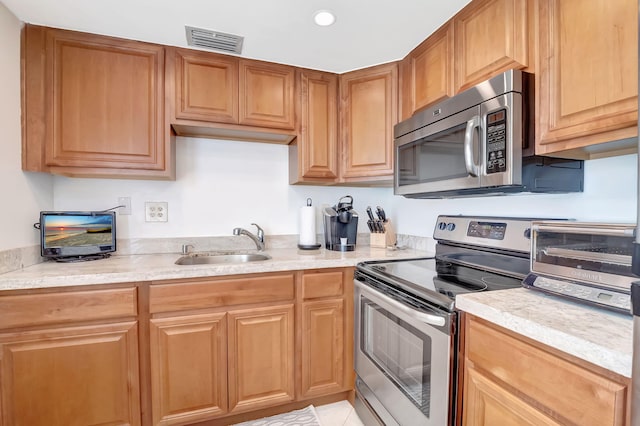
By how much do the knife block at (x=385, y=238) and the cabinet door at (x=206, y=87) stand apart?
4.16 feet

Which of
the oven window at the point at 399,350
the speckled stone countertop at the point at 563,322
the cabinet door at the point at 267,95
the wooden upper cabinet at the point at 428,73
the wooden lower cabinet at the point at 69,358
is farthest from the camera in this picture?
the cabinet door at the point at 267,95

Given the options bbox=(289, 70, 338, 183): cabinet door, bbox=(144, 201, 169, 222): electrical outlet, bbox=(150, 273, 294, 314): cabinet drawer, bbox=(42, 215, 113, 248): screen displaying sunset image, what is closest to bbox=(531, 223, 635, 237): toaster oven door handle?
bbox=(150, 273, 294, 314): cabinet drawer

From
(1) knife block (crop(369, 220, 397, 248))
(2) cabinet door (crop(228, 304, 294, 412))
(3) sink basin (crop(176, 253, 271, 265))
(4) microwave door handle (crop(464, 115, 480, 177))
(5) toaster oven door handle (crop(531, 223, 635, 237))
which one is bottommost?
(2) cabinet door (crop(228, 304, 294, 412))

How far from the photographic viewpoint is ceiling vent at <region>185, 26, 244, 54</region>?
1636 millimetres

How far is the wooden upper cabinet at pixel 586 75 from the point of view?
873mm

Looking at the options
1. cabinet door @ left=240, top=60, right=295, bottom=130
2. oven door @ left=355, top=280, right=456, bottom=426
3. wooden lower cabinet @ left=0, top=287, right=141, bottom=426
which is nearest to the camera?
oven door @ left=355, top=280, right=456, bottom=426

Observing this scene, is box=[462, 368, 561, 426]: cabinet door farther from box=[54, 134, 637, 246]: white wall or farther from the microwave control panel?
box=[54, 134, 637, 246]: white wall

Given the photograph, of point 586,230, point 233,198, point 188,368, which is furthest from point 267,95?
point 586,230

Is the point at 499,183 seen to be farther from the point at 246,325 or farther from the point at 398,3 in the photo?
the point at 246,325

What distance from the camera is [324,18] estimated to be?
152 cm

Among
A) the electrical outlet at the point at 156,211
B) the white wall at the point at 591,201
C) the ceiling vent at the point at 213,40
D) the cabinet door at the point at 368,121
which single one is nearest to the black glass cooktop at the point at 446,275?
the white wall at the point at 591,201

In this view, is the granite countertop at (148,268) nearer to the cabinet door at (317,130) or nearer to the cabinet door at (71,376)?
the cabinet door at (71,376)

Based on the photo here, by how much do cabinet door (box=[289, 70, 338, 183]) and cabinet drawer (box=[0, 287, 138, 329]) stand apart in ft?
3.99

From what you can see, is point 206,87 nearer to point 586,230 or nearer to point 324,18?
point 324,18
